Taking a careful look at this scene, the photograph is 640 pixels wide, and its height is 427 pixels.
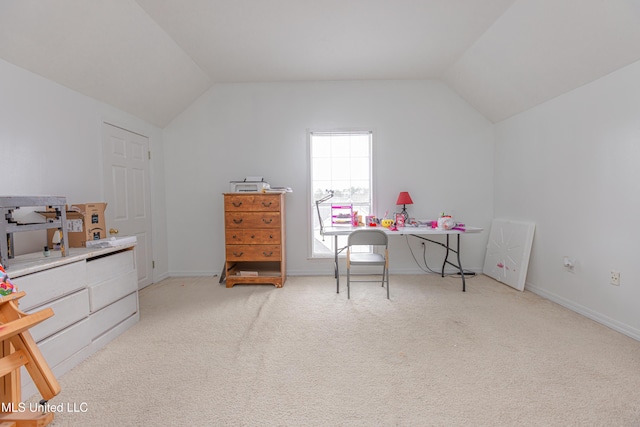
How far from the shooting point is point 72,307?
198 cm

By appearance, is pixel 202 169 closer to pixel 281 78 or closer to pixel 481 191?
pixel 281 78

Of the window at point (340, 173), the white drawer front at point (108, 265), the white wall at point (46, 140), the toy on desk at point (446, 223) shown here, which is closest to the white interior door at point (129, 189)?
the white wall at point (46, 140)

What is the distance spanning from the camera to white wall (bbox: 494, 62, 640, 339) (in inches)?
93.0

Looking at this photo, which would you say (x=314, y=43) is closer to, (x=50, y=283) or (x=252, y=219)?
(x=252, y=219)

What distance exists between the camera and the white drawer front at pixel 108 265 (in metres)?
2.17

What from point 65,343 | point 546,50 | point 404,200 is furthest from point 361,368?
point 546,50

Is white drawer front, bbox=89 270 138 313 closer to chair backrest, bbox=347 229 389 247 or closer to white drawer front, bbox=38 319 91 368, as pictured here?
white drawer front, bbox=38 319 91 368

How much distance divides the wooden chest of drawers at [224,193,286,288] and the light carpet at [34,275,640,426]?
71 centimetres

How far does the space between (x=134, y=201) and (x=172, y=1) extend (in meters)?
2.21

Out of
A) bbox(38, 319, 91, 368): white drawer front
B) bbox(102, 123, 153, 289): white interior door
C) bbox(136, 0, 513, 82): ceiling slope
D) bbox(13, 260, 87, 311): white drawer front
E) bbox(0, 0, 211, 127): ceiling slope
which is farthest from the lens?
bbox(102, 123, 153, 289): white interior door

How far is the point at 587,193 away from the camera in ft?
8.93

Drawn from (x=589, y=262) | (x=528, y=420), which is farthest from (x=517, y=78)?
(x=528, y=420)

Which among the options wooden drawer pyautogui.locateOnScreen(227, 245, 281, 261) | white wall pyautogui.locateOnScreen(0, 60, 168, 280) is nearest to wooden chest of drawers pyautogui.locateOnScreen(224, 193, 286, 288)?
wooden drawer pyautogui.locateOnScreen(227, 245, 281, 261)

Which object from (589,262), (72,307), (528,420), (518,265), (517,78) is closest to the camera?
(528,420)
